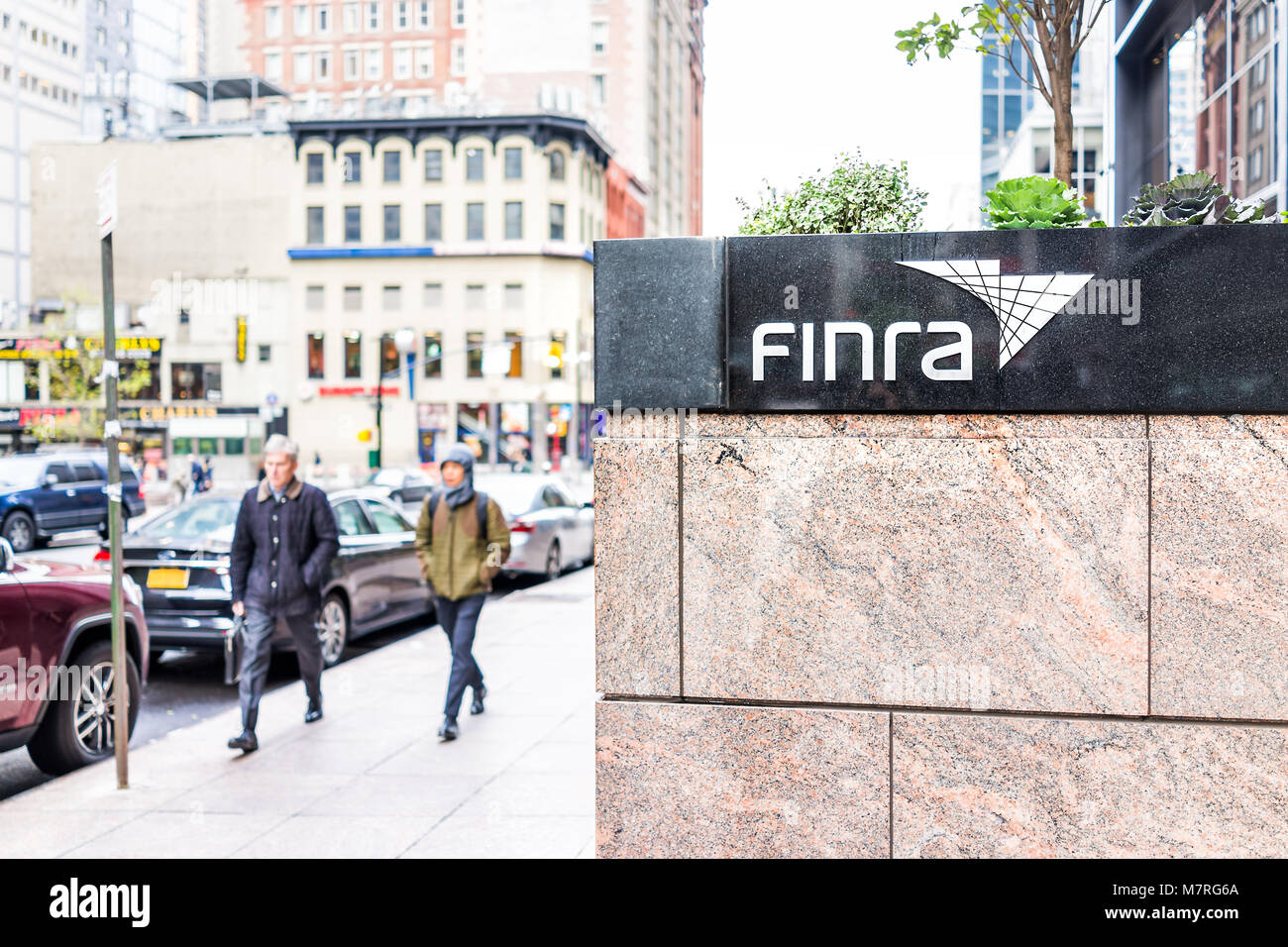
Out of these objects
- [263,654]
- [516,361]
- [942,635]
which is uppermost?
[516,361]

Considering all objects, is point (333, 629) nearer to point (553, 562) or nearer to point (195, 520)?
point (195, 520)

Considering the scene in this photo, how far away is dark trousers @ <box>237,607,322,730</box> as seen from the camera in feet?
25.2

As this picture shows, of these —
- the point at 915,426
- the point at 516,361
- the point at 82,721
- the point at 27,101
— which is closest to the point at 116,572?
the point at 82,721

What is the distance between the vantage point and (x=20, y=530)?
23.9 metres

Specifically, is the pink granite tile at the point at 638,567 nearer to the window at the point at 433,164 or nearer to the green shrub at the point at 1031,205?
the green shrub at the point at 1031,205

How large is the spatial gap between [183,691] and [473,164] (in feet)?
183

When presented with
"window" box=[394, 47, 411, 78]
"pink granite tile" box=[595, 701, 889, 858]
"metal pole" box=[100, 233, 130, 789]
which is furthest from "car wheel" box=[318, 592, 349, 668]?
"window" box=[394, 47, 411, 78]

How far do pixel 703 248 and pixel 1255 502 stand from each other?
1723mm

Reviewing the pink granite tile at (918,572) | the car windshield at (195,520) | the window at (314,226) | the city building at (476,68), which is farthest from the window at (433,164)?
the pink granite tile at (918,572)

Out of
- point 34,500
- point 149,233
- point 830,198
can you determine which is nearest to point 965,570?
point 830,198

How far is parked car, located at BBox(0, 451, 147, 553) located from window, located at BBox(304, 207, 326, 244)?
3990cm

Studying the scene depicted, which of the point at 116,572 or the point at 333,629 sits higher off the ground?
the point at 116,572

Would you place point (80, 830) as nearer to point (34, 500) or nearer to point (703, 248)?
point (703, 248)

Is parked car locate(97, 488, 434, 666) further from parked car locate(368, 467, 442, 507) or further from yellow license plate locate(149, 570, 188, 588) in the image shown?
parked car locate(368, 467, 442, 507)
